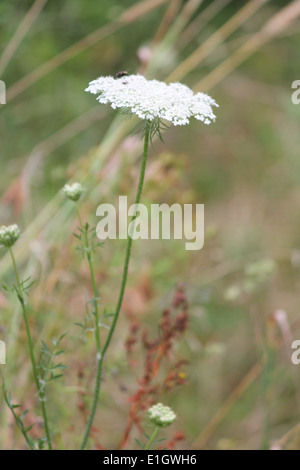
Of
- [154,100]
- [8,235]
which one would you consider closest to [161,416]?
[8,235]

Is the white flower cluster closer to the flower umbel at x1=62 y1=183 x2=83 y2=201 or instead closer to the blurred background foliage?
the blurred background foliage

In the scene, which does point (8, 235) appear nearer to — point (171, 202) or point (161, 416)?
point (161, 416)

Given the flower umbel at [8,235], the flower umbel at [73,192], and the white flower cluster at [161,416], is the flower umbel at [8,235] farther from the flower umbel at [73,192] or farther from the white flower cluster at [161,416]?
the white flower cluster at [161,416]

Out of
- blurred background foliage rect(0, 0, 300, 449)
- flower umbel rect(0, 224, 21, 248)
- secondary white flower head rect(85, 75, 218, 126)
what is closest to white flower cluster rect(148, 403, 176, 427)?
blurred background foliage rect(0, 0, 300, 449)

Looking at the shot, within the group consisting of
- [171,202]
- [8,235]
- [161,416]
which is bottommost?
[161,416]

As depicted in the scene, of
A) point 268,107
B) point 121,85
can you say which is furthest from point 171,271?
Answer: point 268,107
